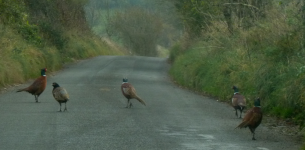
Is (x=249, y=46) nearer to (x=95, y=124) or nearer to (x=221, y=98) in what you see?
(x=221, y=98)

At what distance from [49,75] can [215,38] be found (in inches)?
323

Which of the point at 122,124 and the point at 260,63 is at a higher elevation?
the point at 260,63

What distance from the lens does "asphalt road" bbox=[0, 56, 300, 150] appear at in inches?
459

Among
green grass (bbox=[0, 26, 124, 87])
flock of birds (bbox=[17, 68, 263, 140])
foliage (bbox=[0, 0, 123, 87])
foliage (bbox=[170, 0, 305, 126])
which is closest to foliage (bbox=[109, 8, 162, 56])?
foliage (bbox=[0, 0, 123, 87])

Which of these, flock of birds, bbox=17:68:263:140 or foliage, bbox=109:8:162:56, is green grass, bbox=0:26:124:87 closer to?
flock of birds, bbox=17:68:263:140

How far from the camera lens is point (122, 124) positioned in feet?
46.5

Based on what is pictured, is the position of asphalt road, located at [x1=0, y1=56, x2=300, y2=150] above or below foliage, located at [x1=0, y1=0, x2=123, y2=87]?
below

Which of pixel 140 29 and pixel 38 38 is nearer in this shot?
pixel 38 38

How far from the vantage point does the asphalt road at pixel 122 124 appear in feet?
38.2

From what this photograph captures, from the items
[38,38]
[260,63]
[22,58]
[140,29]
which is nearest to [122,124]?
[260,63]

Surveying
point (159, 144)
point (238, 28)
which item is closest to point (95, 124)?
point (159, 144)

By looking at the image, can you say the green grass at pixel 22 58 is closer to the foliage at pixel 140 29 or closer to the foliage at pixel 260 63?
the foliage at pixel 260 63

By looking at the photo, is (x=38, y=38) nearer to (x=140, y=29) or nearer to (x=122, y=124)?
(x=122, y=124)

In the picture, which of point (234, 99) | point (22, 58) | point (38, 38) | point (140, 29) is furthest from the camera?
point (140, 29)
